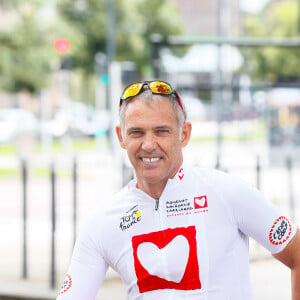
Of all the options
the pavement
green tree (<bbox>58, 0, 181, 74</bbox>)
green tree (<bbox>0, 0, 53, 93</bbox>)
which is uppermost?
green tree (<bbox>58, 0, 181, 74</bbox>)

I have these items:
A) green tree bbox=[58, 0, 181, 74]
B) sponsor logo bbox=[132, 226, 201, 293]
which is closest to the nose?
sponsor logo bbox=[132, 226, 201, 293]

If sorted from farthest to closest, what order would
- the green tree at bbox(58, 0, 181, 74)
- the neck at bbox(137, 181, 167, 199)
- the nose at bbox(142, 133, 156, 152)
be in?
the green tree at bbox(58, 0, 181, 74)
the neck at bbox(137, 181, 167, 199)
the nose at bbox(142, 133, 156, 152)

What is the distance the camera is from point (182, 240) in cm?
228

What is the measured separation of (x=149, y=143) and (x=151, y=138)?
0.02m

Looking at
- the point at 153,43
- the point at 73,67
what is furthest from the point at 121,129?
the point at 73,67

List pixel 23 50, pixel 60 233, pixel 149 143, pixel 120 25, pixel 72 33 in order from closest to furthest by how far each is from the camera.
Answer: pixel 149 143
pixel 60 233
pixel 23 50
pixel 72 33
pixel 120 25

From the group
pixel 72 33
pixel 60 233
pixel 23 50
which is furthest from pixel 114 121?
pixel 72 33

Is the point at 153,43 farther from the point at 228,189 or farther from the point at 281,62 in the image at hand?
the point at 281,62

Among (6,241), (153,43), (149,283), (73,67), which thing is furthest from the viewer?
(73,67)

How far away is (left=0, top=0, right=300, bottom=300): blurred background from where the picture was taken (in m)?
8.35

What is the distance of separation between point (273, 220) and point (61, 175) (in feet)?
65.7

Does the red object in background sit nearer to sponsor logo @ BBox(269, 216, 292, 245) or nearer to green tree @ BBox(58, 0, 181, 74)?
green tree @ BBox(58, 0, 181, 74)

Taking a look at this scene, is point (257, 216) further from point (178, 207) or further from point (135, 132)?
point (135, 132)

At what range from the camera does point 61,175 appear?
72.6 feet
